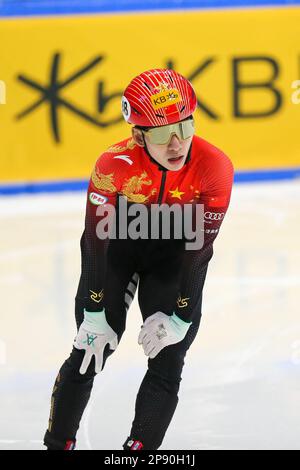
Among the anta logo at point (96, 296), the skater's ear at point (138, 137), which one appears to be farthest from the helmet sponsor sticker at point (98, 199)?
the anta logo at point (96, 296)

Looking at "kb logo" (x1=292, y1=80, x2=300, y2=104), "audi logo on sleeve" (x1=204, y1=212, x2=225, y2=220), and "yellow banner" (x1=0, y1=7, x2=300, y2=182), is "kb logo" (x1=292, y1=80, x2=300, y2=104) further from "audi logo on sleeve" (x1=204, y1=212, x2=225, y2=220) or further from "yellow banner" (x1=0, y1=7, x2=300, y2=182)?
"audi logo on sleeve" (x1=204, y1=212, x2=225, y2=220)

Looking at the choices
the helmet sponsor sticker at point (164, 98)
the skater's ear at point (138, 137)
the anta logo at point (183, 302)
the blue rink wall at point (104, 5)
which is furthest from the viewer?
the blue rink wall at point (104, 5)

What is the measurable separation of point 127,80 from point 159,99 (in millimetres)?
5841

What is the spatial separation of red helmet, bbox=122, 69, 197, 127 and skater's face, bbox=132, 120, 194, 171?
0.04 metres

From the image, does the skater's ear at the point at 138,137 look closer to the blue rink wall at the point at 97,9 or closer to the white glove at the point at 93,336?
the white glove at the point at 93,336

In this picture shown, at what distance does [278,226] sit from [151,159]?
4.37 meters

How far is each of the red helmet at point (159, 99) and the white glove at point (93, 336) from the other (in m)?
0.80

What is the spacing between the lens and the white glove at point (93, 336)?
3.97 metres

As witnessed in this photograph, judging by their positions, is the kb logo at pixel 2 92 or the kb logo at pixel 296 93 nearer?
the kb logo at pixel 2 92

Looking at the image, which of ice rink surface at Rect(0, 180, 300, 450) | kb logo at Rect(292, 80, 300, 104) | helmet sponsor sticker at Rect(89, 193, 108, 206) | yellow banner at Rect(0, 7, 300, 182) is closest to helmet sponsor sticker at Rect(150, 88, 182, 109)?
helmet sponsor sticker at Rect(89, 193, 108, 206)

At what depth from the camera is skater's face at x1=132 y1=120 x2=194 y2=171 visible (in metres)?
3.77

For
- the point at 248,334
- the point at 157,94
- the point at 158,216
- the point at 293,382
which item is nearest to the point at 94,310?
the point at 158,216

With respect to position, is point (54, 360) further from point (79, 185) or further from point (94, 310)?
point (79, 185)

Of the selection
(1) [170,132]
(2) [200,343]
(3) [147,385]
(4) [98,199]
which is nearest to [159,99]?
(1) [170,132]
